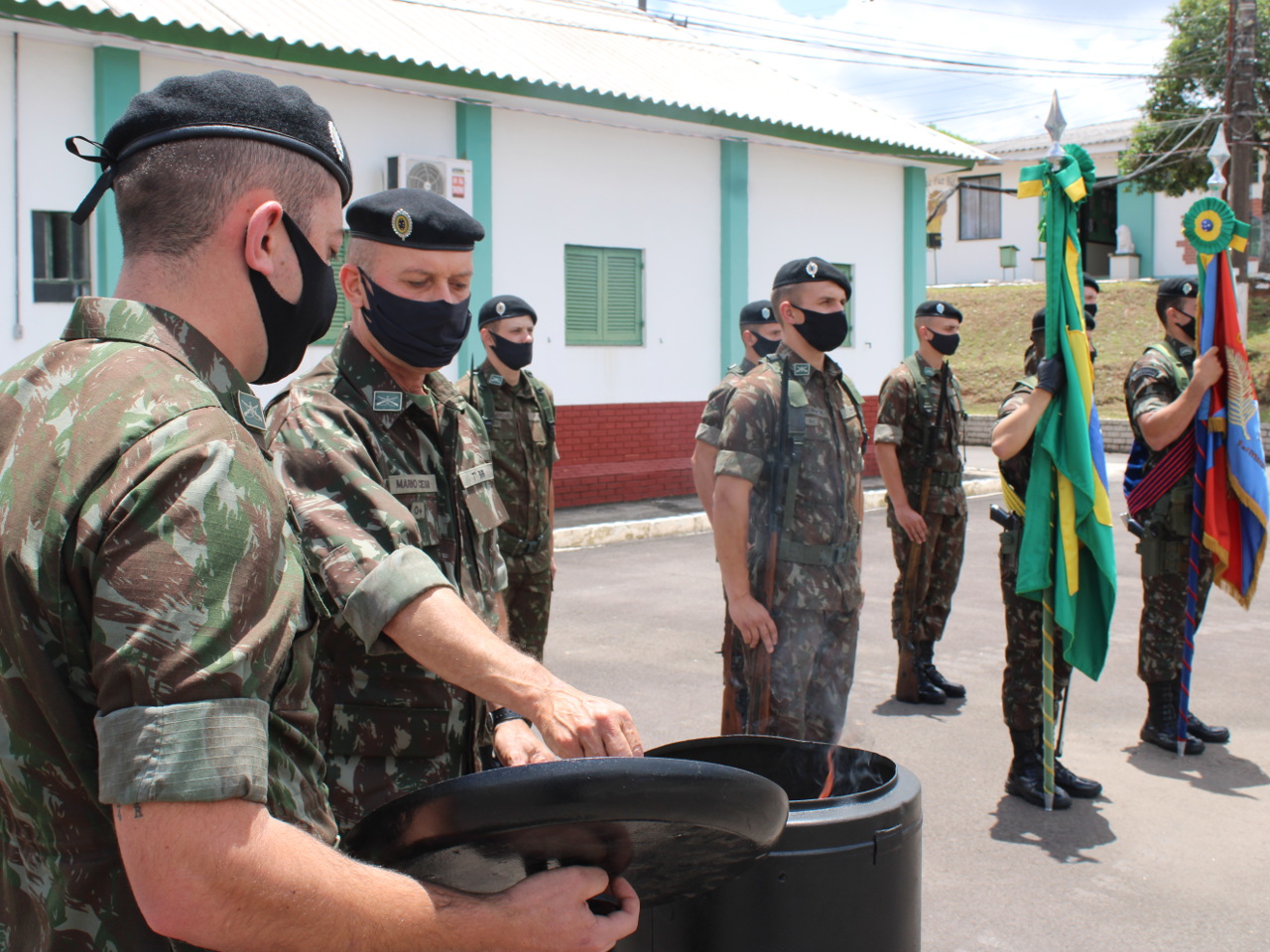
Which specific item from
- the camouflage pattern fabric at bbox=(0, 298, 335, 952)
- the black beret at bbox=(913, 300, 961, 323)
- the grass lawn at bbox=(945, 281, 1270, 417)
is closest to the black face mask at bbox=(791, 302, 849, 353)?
the black beret at bbox=(913, 300, 961, 323)

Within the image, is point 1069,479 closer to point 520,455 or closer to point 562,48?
point 520,455

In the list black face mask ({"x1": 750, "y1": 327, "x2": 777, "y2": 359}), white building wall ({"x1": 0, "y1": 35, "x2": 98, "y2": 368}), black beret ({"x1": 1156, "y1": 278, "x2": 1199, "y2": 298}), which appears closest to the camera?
black beret ({"x1": 1156, "y1": 278, "x2": 1199, "y2": 298})

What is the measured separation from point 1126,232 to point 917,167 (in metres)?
18.0

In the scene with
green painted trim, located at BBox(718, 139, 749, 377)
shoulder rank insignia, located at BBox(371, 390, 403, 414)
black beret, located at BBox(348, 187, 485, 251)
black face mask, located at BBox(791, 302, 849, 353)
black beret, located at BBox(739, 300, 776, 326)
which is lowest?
shoulder rank insignia, located at BBox(371, 390, 403, 414)

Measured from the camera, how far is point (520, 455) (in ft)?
18.2

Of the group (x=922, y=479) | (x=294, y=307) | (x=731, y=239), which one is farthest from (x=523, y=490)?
(x=731, y=239)

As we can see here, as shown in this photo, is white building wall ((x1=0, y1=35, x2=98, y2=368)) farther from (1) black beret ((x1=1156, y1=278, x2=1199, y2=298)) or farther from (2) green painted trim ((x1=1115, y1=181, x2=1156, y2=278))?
(2) green painted trim ((x1=1115, y1=181, x2=1156, y2=278))

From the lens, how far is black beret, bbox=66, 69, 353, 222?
1.23 metres

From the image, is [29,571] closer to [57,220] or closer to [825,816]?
[825,816]

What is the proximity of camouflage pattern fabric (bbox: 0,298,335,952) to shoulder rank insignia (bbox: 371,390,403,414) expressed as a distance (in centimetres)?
104

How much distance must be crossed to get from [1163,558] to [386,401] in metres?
3.89

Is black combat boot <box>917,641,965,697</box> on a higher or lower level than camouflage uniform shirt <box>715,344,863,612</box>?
lower

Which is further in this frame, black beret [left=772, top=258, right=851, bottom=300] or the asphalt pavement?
black beret [left=772, top=258, right=851, bottom=300]

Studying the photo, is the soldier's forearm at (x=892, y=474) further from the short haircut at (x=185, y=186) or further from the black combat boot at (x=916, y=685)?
the short haircut at (x=185, y=186)
